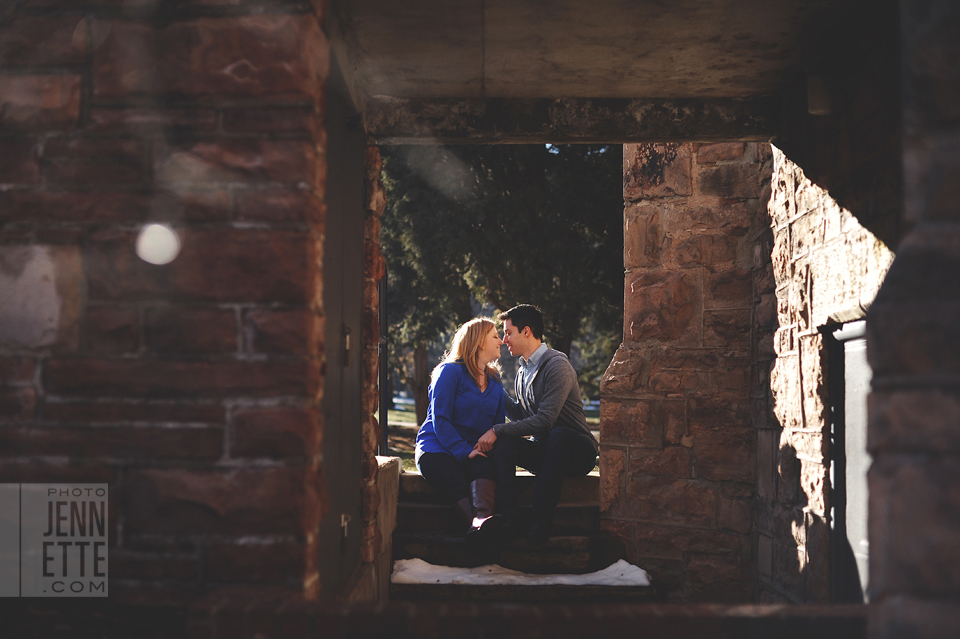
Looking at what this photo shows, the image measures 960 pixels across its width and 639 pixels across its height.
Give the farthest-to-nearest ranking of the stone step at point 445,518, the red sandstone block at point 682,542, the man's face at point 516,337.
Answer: the man's face at point 516,337
the stone step at point 445,518
the red sandstone block at point 682,542

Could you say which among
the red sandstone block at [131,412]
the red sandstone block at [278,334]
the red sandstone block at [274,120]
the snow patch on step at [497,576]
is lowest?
the snow patch on step at [497,576]

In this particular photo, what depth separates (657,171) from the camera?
15.4 feet

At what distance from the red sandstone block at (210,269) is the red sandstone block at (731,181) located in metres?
3.37

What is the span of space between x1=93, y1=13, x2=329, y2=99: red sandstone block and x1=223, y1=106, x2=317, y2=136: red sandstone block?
4cm

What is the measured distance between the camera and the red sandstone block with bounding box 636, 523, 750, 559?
14.0 ft

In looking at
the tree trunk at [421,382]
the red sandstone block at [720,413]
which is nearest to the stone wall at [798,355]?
the red sandstone block at [720,413]

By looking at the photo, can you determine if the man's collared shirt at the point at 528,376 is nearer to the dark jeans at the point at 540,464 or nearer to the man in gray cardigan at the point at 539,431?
the man in gray cardigan at the point at 539,431

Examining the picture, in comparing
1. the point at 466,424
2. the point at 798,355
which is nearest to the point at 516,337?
the point at 466,424

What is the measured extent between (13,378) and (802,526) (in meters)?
3.24

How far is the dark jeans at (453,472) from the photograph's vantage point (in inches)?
174

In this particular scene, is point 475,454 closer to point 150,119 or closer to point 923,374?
point 150,119

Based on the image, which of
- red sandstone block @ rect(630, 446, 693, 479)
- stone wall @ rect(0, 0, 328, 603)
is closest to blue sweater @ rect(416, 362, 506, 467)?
red sandstone block @ rect(630, 446, 693, 479)

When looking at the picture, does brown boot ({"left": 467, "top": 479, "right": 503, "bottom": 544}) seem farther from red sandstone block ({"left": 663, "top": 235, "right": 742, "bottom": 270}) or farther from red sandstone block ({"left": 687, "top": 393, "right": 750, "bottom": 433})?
red sandstone block ({"left": 663, "top": 235, "right": 742, "bottom": 270})

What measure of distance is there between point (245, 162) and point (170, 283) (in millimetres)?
341
